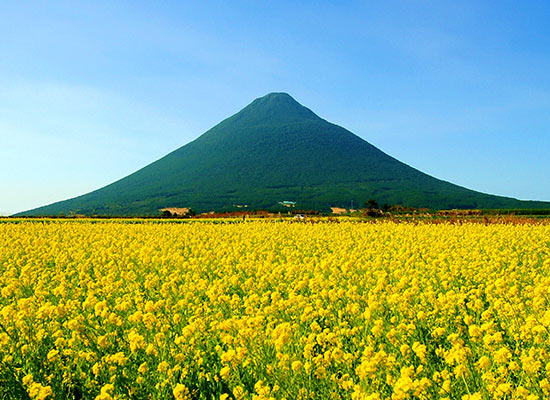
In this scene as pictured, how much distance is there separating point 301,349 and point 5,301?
5.34 meters

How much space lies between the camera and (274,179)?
146125 millimetres

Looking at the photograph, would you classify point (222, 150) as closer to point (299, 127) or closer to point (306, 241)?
point (299, 127)

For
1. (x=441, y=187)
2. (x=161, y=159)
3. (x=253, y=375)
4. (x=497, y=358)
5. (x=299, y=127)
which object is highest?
(x=299, y=127)

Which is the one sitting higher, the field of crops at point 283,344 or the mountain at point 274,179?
the mountain at point 274,179

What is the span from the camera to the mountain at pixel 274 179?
12356cm

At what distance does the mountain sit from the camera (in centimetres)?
12356

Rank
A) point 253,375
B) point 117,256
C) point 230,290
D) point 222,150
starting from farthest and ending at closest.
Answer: point 222,150, point 117,256, point 230,290, point 253,375

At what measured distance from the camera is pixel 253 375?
435 cm

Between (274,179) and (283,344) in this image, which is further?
(274,179)

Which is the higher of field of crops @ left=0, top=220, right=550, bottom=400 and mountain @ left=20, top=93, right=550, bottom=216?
mountain @ left=20, top=93, right=550, bottom=216

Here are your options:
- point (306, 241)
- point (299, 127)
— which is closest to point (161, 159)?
point (299, 127)

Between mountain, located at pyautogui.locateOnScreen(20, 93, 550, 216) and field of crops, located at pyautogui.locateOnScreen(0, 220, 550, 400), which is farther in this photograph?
mountain, located at pyautogui.locateOnScreen(20, 93, 550, 216)

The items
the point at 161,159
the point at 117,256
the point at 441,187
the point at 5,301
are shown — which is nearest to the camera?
the point at 5,301

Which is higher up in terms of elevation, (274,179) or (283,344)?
(274,179)
